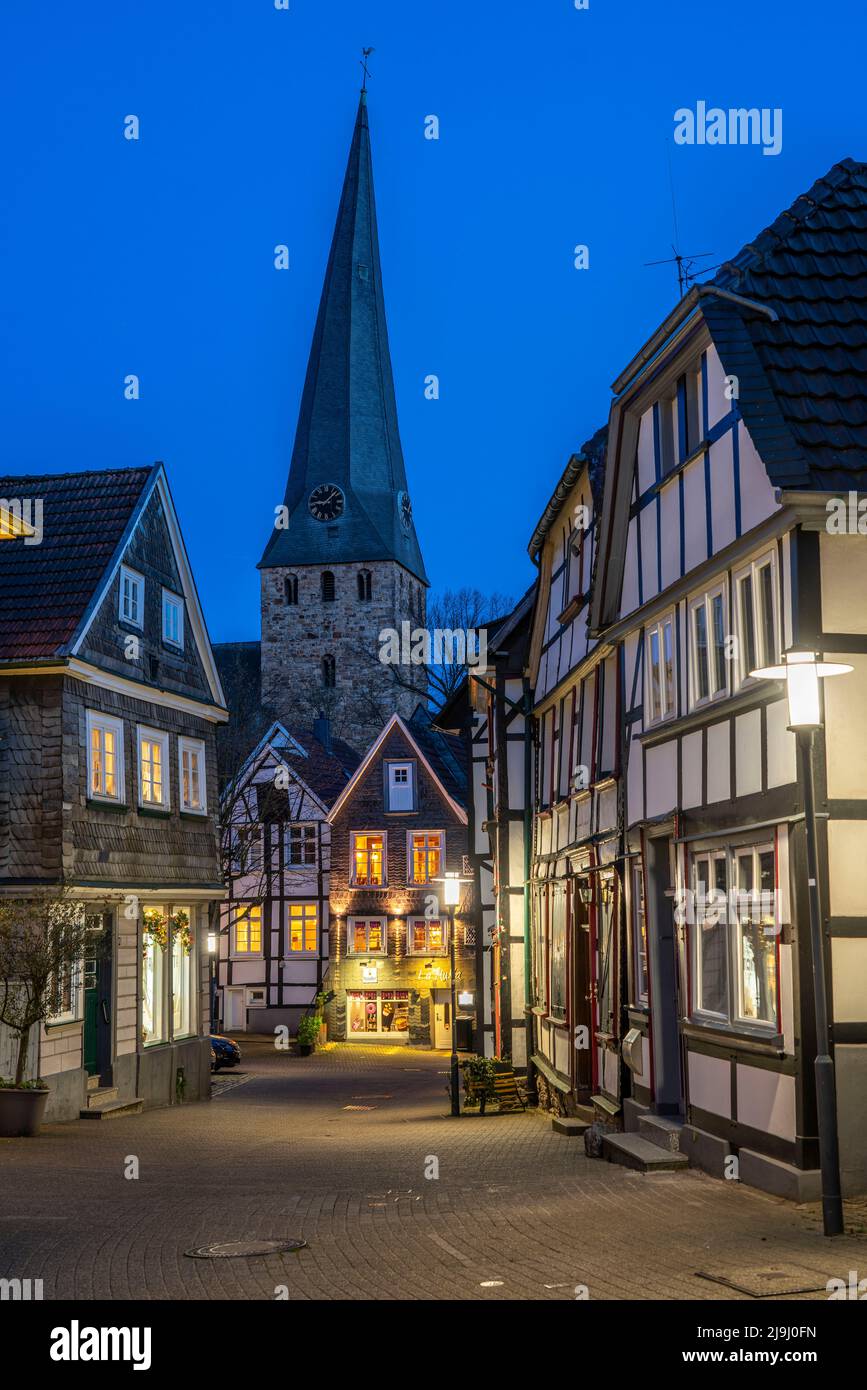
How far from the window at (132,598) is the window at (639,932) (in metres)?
12.3

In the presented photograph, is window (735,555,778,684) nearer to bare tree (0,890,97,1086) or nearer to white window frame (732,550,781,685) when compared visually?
white window frame (732,550,781,685)

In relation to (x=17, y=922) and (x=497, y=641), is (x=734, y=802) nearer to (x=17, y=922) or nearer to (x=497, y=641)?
(x=17, y=922)

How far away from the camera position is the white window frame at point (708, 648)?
14480 millimetres

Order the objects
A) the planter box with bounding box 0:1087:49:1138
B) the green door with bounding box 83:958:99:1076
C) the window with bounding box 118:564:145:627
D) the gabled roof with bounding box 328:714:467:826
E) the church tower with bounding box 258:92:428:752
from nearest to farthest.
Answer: the planter box with bounding box 0:1087:49:1138 → the green door with bounding box 83:958:99:1076 → the window with bounding box 118:564:145:627 → the gabled roof with bounding box 328:714:467:826 → the church tower with bounding box 258:92:428:752

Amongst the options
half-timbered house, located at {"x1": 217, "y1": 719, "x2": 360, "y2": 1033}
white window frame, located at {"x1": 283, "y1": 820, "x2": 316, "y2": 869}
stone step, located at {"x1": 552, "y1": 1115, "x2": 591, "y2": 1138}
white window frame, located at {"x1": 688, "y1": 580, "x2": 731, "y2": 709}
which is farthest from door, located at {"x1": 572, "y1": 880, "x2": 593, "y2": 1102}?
white window frame, located at {"x1": 283, "y1": 820, "x2": 316, "y2": 869}

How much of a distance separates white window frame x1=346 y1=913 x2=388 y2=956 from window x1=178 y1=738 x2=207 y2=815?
938 inches

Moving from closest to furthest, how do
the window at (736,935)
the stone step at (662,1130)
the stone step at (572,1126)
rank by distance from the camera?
the window at (736,935), the stone step at (662,1130), the stone step at (572,1126)

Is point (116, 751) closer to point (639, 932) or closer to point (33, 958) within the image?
point (33, 958)

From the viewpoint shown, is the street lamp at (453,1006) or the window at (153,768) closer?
the street lamp at (453,1006)

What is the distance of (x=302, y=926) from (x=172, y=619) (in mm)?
29155

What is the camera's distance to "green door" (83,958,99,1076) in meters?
25.8

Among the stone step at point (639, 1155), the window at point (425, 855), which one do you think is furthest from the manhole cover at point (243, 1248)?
the window at point (425, 855)

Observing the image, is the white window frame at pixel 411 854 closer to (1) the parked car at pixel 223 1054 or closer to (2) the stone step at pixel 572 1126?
(1) the parked car at pixel 223 1054

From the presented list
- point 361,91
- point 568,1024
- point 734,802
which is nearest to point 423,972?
point 568,1024
